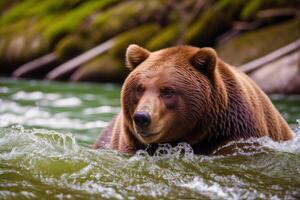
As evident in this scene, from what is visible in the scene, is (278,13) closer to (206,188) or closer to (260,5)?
(260,5)

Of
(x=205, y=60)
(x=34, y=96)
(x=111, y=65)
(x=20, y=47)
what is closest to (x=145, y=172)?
(x=205, y=60)

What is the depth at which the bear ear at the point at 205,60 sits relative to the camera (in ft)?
19.2

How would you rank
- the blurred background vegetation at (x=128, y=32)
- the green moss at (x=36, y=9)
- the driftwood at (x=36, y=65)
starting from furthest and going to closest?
the green moss at (x=36, y=9) → the driftwood at (x=36, y=65) → the blurred background vegetation at (x=128, y=32)

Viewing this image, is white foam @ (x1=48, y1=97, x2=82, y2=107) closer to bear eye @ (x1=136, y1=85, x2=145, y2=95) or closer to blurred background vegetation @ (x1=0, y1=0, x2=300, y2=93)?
blurred background vegetation @ (x1=0, y1=0, x2=300, y2=93)

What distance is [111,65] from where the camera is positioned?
22078 millimetres

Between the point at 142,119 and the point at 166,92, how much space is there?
552 millimetres

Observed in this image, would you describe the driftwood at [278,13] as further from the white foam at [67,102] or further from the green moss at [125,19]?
the white foam at [67,102]

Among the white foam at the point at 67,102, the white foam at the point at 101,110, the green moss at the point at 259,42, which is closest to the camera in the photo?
the white foam at the point at 101,110

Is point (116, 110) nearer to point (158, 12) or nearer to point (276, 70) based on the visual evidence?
point (276, 70)

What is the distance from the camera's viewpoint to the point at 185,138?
590 centimetres

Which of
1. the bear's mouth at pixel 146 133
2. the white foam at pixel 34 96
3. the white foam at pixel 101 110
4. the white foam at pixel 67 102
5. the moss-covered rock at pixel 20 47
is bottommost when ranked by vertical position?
the white foam at pixel 34 96

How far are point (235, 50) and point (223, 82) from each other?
12658mm

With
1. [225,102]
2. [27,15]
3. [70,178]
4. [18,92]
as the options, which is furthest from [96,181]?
[27,15]

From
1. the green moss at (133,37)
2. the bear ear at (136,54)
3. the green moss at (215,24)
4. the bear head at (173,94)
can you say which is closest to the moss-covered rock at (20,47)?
the green moss at (133,37)
